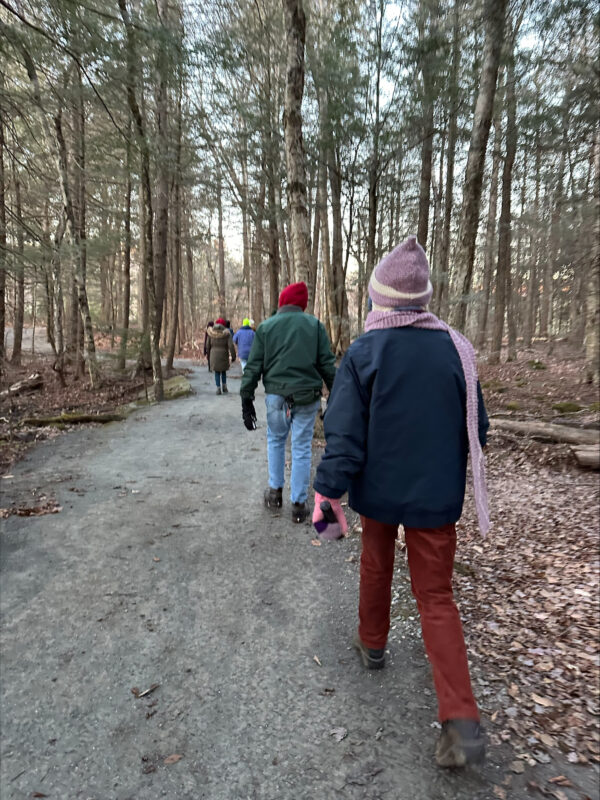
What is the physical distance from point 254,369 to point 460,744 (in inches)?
130

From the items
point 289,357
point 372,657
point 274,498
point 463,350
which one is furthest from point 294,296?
point 372,657

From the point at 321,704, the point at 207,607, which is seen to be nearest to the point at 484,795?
the point at 321,704

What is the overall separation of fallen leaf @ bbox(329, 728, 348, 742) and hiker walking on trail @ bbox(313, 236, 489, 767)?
45 centimetres

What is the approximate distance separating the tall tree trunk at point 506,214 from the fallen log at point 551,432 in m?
8.42

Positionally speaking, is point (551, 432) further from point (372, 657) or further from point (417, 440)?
point (417, 440)

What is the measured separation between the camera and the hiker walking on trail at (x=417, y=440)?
6.54 feet

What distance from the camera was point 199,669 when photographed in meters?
2.64

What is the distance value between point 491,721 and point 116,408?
418 inches

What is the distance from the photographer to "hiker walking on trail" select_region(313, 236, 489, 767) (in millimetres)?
1993

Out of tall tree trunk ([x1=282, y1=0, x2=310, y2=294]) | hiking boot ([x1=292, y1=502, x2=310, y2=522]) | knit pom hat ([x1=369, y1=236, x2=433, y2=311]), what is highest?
tall tree trunk ([x1=282, y1=0, x2=310, y2=294])

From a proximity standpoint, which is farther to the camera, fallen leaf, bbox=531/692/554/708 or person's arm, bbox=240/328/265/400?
person's arm, bbox=240/328/265/400

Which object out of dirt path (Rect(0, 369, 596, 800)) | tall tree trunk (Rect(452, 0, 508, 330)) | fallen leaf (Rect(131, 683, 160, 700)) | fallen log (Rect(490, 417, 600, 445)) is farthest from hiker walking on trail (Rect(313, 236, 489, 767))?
tall tree trunk (Rect(452, 0, 508, 330))

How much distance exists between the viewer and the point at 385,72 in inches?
482

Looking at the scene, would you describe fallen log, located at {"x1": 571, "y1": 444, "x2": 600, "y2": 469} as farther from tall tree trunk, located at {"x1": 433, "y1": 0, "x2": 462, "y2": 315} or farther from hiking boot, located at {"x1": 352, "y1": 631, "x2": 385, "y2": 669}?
tall tree trunk, located at {"x1": 433, "y1": 0, "x2": 462, "y2": 315}
